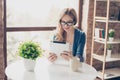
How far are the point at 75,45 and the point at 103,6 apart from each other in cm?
151

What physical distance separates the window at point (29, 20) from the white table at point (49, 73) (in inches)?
47.3

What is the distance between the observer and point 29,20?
3.15 meters

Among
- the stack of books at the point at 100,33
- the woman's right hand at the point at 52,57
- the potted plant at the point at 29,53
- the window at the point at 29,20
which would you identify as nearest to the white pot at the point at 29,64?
the potted plant at the point at 29,53

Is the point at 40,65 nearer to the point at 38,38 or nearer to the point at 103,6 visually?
the point at 38,38

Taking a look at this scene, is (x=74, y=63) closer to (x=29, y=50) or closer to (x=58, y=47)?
(x=58, y=47)

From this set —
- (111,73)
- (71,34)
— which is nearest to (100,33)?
(111,73)

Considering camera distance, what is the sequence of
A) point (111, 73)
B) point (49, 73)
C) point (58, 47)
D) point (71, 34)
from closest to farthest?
1. point (49, 73)
2. point (58, 47)
3. point (71, 34)
4. point (111, 73)

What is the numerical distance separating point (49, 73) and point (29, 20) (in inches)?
64.1

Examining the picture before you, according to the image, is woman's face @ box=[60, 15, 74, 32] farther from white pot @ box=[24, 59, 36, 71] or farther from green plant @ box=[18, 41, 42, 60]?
white pot @ box=[24, 59, 36, 71]

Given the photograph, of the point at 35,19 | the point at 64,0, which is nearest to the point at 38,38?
the point at 35,19

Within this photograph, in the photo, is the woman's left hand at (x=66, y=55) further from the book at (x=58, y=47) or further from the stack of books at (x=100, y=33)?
the stack of books at (x=100, y=33)

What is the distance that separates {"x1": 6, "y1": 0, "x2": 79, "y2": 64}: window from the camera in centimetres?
301

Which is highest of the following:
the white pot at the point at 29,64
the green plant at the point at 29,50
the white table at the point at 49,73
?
the green plant at the point at 29,50

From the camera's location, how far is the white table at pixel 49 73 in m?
1.61
